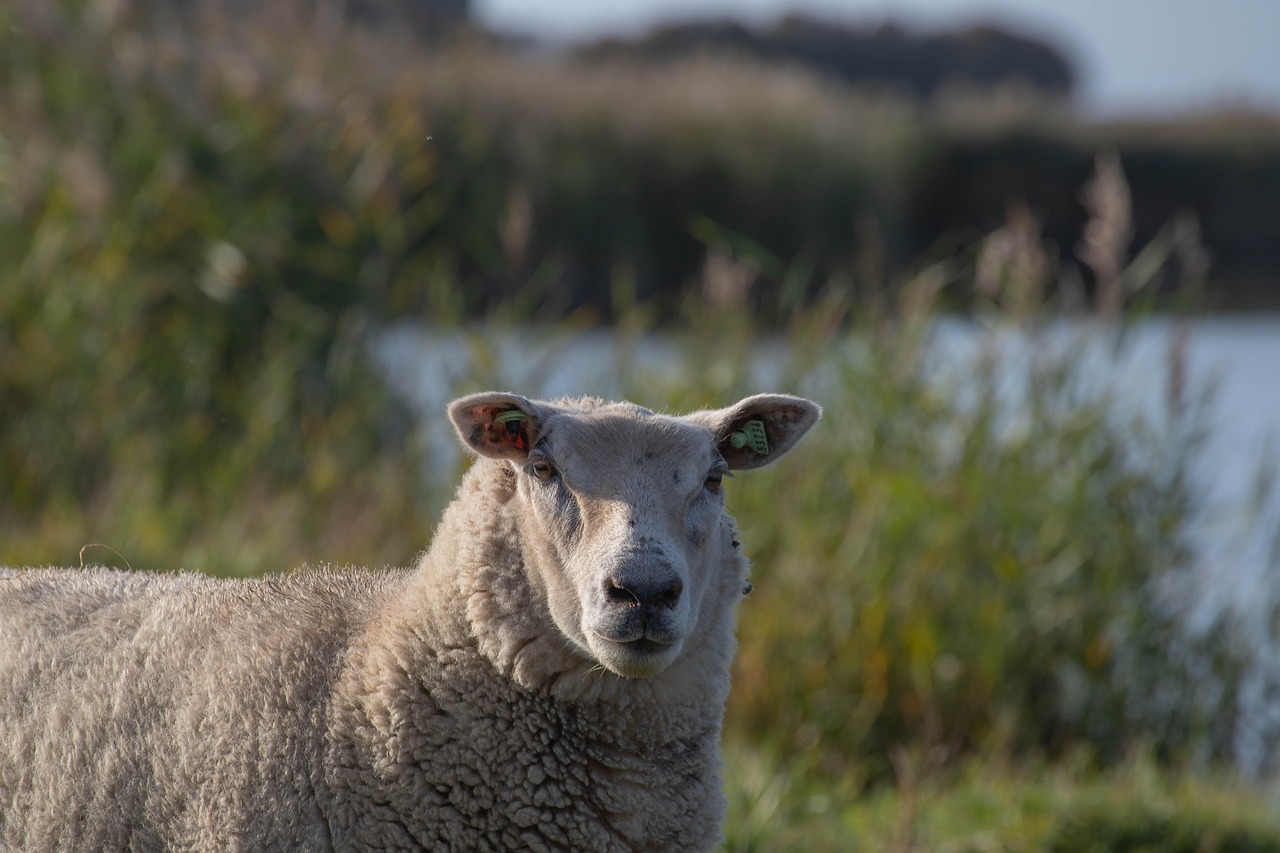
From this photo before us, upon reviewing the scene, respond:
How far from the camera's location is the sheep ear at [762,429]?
9.77ft

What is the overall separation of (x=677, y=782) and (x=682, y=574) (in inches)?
18.5

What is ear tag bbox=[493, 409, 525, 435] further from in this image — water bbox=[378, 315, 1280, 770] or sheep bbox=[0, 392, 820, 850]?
water bbox=[378, 315, 1280, 770]

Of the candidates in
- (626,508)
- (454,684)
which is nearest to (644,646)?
(626,508)

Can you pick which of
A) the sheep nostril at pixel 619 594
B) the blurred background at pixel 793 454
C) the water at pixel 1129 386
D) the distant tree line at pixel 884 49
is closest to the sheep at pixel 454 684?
the sheep nostril at pixel 619 594

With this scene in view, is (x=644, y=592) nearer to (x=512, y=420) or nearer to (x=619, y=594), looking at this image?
(x=619, y=594)

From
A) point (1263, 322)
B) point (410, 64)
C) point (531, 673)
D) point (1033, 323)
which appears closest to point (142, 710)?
point (531, 673)

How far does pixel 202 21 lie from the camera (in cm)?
985

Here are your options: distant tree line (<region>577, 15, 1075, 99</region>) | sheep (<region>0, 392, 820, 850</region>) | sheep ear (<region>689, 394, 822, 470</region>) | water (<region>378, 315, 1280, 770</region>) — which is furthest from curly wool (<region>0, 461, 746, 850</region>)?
→ distant tree line (<region>577, 15, 1075, 99</region>)

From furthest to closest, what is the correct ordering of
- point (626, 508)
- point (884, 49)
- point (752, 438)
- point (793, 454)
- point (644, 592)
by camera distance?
1. point (884, 49)
2. point (793, 454)
3. point (752, 438)
4. point (626, 508)
5. point (644, 592)

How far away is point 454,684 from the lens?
2.72 meters

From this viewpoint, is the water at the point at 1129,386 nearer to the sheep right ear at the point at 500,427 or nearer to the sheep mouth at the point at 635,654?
the sheep right ear at the point at 500,427

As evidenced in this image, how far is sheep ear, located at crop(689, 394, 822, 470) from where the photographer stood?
117 inches

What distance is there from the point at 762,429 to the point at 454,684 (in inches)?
33.6

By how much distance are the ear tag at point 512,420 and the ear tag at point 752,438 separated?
0.47 m
